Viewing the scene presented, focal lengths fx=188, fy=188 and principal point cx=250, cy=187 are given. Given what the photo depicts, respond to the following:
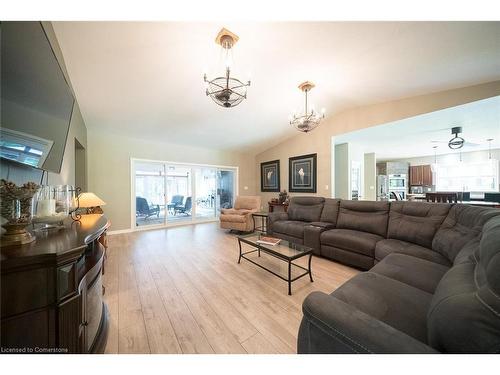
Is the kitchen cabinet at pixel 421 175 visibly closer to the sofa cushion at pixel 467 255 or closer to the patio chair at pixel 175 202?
the sofa cushion at pixel 467 255

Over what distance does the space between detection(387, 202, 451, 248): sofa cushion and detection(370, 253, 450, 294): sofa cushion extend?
67 cm

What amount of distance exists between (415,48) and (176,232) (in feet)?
17.6

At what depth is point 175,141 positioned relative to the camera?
525 cm

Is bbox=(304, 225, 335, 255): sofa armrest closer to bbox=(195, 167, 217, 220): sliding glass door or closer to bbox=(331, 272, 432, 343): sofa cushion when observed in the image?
bbox=(331, 272, 432, 343): sofa cushion

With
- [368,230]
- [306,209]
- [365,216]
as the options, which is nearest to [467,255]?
[368,230]

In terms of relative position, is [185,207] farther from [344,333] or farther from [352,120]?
[344,333]

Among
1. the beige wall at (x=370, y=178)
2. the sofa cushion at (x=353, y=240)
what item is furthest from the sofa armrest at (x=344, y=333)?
the beige wall at (x=370, y=178)

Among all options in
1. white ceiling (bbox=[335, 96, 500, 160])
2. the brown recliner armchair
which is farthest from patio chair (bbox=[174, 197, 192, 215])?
white ceiling (bbox=[335, 96, 500, 160])

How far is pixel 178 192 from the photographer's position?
572cm

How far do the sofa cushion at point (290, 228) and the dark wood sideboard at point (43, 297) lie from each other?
9.27 ft

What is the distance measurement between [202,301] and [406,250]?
7.36ft

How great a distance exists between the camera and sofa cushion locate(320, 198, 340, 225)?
332cm

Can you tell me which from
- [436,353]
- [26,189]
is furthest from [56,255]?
[436,353]
